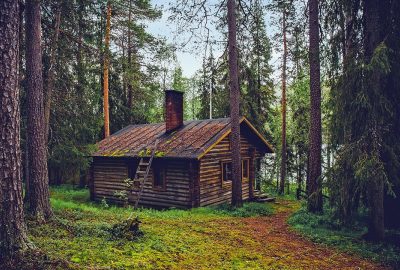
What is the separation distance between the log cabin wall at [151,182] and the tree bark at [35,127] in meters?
8.47

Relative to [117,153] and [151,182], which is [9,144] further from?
[117,153]

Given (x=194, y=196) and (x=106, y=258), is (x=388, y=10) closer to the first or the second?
(x=106, y=258)

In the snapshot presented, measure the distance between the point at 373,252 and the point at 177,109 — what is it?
46.1 feet

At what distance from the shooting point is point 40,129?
928cm

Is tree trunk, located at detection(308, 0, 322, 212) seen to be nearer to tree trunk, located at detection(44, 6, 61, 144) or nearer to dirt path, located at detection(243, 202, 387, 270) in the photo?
dirt path, located at detection(243, 202, 387, 270)

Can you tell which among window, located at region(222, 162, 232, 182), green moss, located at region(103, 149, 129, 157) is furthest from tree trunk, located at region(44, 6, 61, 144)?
window, located at region(222, 162, 232, 182)

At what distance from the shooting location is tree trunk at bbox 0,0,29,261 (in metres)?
5.26

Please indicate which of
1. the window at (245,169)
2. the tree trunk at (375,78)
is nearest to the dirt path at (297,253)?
the tree trunk at (375,78)

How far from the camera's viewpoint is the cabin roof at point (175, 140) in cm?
1666

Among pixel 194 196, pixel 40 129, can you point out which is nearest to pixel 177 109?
pixel 194 196

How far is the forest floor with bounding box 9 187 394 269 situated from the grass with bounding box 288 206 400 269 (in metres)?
0.35

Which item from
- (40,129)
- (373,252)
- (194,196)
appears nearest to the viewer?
(373,252)

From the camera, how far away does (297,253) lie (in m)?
8.64

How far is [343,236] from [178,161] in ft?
30.8
